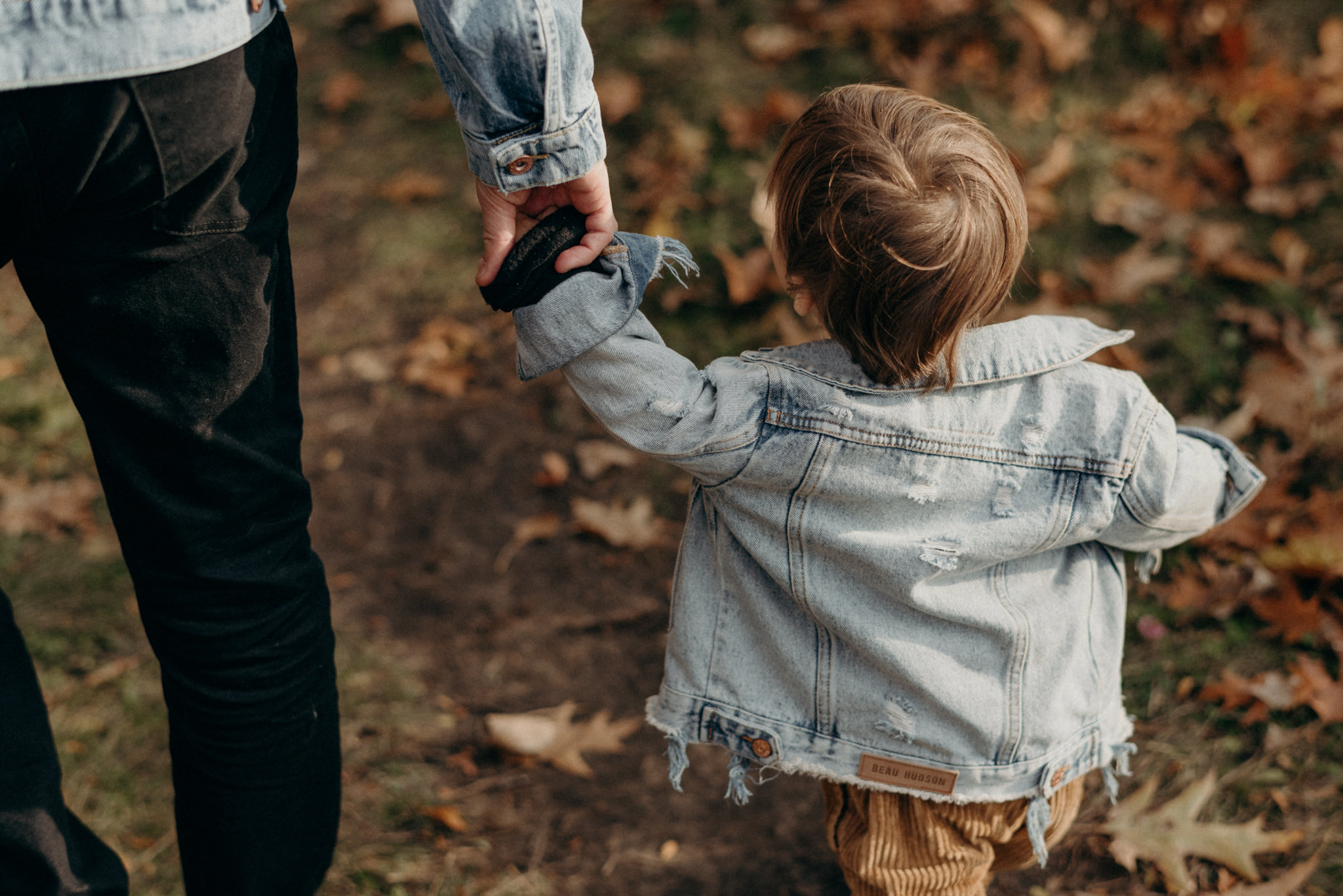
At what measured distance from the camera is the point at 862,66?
3.60 meters

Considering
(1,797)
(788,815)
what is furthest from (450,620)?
(1,797)

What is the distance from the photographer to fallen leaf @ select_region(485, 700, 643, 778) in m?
2.28

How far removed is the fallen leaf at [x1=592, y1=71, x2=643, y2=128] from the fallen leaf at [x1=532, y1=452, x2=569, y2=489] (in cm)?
137

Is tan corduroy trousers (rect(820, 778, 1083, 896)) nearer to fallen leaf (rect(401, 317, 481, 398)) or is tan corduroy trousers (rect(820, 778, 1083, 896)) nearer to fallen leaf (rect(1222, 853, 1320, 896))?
fallen leaf (rect(1222, 853, 1320, 896))

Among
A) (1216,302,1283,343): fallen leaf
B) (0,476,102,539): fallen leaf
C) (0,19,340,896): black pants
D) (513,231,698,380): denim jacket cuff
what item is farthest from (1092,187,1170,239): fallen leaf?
(0,476,102,539): fallen leaf

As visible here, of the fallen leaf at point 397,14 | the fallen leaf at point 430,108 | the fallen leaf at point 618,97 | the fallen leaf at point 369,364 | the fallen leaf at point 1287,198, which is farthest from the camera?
the fallen leaf at point 397,14

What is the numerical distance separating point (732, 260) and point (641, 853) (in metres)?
1.74

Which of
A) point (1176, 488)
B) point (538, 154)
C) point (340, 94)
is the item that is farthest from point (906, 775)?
point (340, 94)

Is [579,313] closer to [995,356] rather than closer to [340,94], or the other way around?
[995,356]

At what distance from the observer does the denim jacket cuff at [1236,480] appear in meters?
1.54

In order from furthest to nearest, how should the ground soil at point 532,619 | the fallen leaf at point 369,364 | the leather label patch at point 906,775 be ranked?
the fallen leaf at point 369,364 < the ground soil at point 532,619 < the leather label patch at point 906,775

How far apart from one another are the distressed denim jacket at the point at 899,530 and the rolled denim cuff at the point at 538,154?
14 centimetres

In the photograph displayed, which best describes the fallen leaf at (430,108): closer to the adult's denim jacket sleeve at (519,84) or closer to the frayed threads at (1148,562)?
the adult's denim jacket sleeve at (519,84)

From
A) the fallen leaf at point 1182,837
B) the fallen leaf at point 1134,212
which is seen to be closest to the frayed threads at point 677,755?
the fallen leaf at point 1182,837
